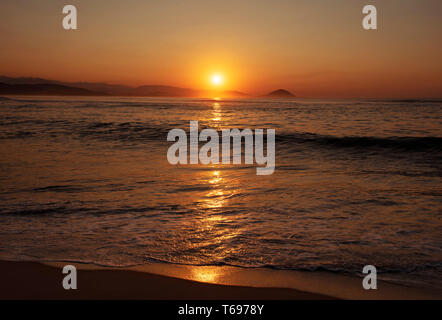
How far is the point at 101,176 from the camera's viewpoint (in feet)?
27.6

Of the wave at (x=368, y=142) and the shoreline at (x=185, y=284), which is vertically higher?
the wave at (x=368, y=142)

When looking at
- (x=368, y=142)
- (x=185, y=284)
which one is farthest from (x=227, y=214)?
(x=368, y=142)

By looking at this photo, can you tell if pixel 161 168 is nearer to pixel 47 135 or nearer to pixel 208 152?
pixel 208 152

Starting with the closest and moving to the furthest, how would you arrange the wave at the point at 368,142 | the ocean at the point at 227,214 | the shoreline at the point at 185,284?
1. the shoreline at the point at 185,284
2. the ocean at the point at 227,214
3. the wave at the point at 368,142

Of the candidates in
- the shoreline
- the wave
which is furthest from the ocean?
the wave

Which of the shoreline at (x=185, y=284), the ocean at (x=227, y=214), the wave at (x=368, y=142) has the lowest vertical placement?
the shoreline at (x=185, y=284)

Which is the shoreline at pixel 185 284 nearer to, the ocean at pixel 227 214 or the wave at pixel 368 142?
the ocean at pixel 227 214

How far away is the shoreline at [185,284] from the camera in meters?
3.22

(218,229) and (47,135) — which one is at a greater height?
(47,135)

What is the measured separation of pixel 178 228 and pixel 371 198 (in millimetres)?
3780

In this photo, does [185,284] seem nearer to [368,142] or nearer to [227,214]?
[227,214]

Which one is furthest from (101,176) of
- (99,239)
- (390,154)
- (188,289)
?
(390,154)

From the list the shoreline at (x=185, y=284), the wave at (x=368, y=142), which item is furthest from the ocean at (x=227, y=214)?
the wave at (x=368, y=142)

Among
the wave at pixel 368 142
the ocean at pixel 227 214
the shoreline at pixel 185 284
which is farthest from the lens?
the wave at pixel 368 142
